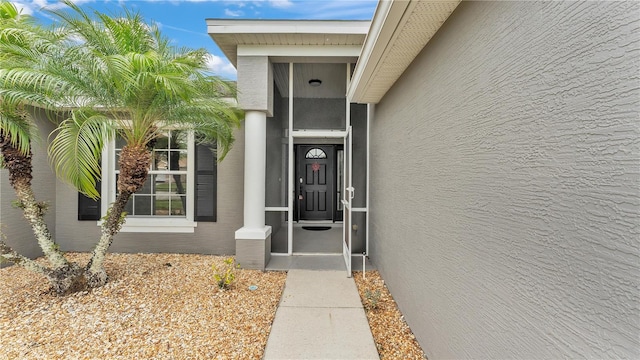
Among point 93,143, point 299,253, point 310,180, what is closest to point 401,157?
point 299,253

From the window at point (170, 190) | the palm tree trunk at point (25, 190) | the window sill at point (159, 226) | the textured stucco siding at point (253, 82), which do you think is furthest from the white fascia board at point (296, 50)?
the window sill at point (159, 226)

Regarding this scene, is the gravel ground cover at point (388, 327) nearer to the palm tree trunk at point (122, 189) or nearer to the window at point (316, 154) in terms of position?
the palm tree trunk at point (122, 189)

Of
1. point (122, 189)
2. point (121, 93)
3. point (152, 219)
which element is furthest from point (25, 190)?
point (152, 219)

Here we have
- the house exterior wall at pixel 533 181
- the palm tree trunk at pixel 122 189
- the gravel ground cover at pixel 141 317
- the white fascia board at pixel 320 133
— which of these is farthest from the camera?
the white fascia board at pixel 320 133

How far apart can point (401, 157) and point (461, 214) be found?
4.33ft

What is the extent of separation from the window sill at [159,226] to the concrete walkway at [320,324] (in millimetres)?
2383

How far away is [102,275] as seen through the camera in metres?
3.32

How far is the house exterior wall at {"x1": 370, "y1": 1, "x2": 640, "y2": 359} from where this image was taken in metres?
0.81

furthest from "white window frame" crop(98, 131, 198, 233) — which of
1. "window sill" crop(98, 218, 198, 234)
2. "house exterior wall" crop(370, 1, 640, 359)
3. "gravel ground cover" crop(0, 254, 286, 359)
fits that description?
"house exterior wall" crop(370, 1, 640, 359)

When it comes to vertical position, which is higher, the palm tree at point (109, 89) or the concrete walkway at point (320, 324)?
the palm tree at point (109, 89)

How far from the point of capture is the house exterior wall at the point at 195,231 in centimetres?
489

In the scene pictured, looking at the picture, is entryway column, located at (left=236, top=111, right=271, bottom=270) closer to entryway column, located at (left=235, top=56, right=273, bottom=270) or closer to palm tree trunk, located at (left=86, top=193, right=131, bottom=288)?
entryway column, located at (left=235, top=56, right=273, bottom=270)

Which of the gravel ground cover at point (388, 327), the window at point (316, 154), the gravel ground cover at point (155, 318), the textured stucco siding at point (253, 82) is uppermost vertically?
the textured stucco siding at point (253, 82)

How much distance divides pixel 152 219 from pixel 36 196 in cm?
194
